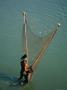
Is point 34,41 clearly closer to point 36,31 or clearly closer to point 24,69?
point 24,69

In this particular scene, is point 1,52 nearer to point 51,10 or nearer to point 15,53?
point 15,53

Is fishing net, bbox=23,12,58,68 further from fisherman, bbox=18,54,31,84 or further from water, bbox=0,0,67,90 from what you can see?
water, bbox=0,0,67,90

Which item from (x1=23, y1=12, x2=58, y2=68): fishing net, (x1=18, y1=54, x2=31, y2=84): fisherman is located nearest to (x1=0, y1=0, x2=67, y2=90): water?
(x1=18, y1=54, x2=31, y2=84): fisherman

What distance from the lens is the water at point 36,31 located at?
1489cm

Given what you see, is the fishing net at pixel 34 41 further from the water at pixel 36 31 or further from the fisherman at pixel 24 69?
the water at pixel 36 31

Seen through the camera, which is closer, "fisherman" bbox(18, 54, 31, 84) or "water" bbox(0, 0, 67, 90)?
"fisherman" bbox(18, 54, 31, 84)

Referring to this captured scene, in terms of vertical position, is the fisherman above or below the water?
above

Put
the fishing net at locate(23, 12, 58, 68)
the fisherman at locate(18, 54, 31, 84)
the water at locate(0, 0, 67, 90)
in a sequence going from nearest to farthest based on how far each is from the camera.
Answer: the fisherman at locate(18, 54, 31, 84) < the fishing net at locate(23, 12, 58, 68) < the water at locate(0, 0, 67, 90)

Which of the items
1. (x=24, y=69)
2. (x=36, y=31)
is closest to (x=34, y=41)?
(x=24, y=69)

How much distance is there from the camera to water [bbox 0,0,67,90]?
14891mm

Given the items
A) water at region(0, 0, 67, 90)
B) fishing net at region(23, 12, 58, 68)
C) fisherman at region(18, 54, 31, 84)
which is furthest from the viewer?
water at region(0, 0, 67, 90)

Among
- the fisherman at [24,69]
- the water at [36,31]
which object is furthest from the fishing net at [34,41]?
the water at [36,31]

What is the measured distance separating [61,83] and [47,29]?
20.7 ft

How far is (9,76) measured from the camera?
14.7 meters
